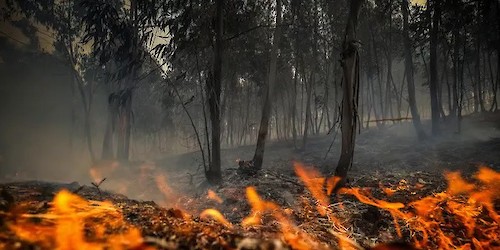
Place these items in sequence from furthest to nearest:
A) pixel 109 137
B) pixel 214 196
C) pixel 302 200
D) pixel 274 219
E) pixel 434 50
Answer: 1. pixel 109 137
2. pixel 434 50
3. pixel 214 196
4. pixel 302 200
5. pixel 274 219

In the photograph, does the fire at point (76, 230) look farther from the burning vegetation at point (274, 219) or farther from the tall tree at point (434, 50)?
the tall tree at point (434, 50)

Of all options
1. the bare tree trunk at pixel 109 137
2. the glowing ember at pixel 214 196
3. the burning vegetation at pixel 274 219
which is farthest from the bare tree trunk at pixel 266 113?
the bare tree trunk at pixel 109 137

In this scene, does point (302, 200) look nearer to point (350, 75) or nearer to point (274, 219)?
point (274, 219)

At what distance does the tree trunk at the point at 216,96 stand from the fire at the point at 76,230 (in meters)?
7.32

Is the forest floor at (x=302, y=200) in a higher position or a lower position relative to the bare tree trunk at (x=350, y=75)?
lower

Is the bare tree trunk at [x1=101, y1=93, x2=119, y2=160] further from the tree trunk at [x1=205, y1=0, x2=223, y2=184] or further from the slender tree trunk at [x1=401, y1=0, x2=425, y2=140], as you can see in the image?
the slender tree trunk at [x1=401, y1=0, x2=425, y2=140]

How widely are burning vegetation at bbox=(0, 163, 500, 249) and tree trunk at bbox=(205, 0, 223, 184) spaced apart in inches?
33.0

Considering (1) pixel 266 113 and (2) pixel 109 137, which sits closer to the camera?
(1) pixel 266 113

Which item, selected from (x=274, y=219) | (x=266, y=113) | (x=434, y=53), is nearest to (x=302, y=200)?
(x=274, y=219)

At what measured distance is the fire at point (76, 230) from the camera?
2467 millimetres

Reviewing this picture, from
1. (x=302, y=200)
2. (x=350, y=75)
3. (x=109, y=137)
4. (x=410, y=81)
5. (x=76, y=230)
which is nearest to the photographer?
(x=76, y=230)

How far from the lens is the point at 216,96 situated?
10445mm

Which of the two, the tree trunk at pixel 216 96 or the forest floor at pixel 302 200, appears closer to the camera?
the forest floor at pixel 302 200

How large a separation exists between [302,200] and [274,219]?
162 centimetres
